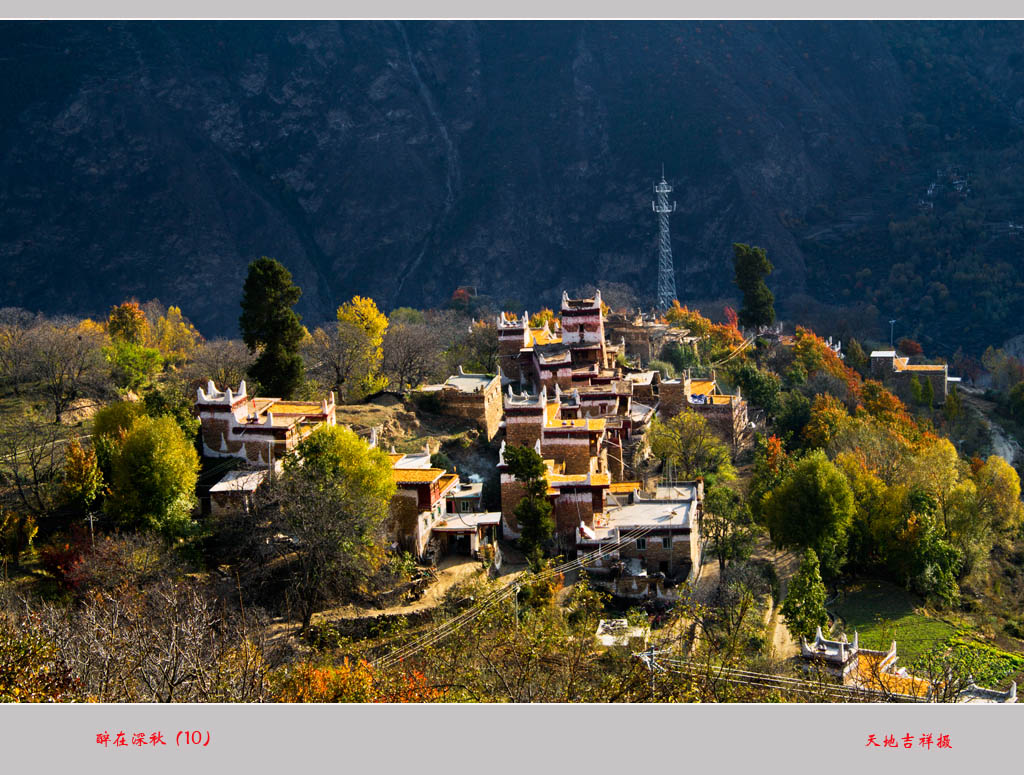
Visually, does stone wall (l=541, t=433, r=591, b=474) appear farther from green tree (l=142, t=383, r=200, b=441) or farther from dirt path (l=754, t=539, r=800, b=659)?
green tree (l=142, t=383, r=200, b=441)

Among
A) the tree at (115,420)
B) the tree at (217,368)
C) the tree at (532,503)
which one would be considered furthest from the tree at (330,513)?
the tree at (217,368)

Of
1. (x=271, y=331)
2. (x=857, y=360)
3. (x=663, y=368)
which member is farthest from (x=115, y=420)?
(x=857, y=360)

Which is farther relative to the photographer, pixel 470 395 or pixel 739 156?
pixel 739 156

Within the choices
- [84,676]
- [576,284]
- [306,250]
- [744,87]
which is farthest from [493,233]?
[84,676]

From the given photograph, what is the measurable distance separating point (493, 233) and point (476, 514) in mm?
93852

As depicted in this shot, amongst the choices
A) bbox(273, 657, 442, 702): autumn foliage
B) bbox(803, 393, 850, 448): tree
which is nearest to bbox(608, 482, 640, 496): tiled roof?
bbox(803, 393, 850, 448): tree

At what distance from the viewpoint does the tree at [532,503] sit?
3484cm

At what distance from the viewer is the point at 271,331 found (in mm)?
41594

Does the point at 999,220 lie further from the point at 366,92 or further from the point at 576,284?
the point at 366,92

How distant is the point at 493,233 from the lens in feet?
420

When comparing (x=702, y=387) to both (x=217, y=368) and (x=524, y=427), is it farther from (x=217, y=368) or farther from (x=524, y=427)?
→ (x=217, y=368)

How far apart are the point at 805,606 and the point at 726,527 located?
6116 millimetres

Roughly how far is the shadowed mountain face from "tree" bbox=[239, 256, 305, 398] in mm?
70561

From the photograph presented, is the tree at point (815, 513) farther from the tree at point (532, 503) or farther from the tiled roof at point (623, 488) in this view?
the tree at point (532, 503)
